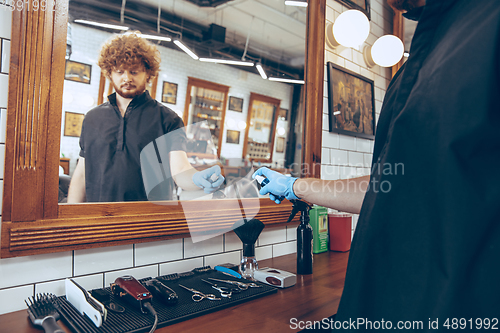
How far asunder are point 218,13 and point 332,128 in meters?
1.01

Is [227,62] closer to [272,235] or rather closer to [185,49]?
[185,49]

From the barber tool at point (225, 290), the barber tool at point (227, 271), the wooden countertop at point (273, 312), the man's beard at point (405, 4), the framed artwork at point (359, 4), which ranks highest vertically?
the framed artwork at point (359, 4)

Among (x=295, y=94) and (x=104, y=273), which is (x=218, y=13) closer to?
(x=295, y=94)

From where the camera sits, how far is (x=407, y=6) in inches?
38.8

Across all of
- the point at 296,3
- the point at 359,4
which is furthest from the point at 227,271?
the point at 359,4

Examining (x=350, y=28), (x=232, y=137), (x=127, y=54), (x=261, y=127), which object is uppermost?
(x=350, y=28)

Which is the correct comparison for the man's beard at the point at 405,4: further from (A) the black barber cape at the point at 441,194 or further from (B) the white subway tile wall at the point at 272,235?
(B) the white subway tile wall at the point at 272,235

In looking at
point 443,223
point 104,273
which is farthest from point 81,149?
point 443,223

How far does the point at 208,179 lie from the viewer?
1355 mm

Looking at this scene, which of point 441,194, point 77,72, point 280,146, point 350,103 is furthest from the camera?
point 350,103

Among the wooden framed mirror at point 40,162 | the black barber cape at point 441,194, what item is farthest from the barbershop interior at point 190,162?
the black barber cape at point 441,194

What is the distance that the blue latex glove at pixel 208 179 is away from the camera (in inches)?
52.7

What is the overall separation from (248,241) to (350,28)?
1.47 metres

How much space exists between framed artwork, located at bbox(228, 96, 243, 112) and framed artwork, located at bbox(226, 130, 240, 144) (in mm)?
146
